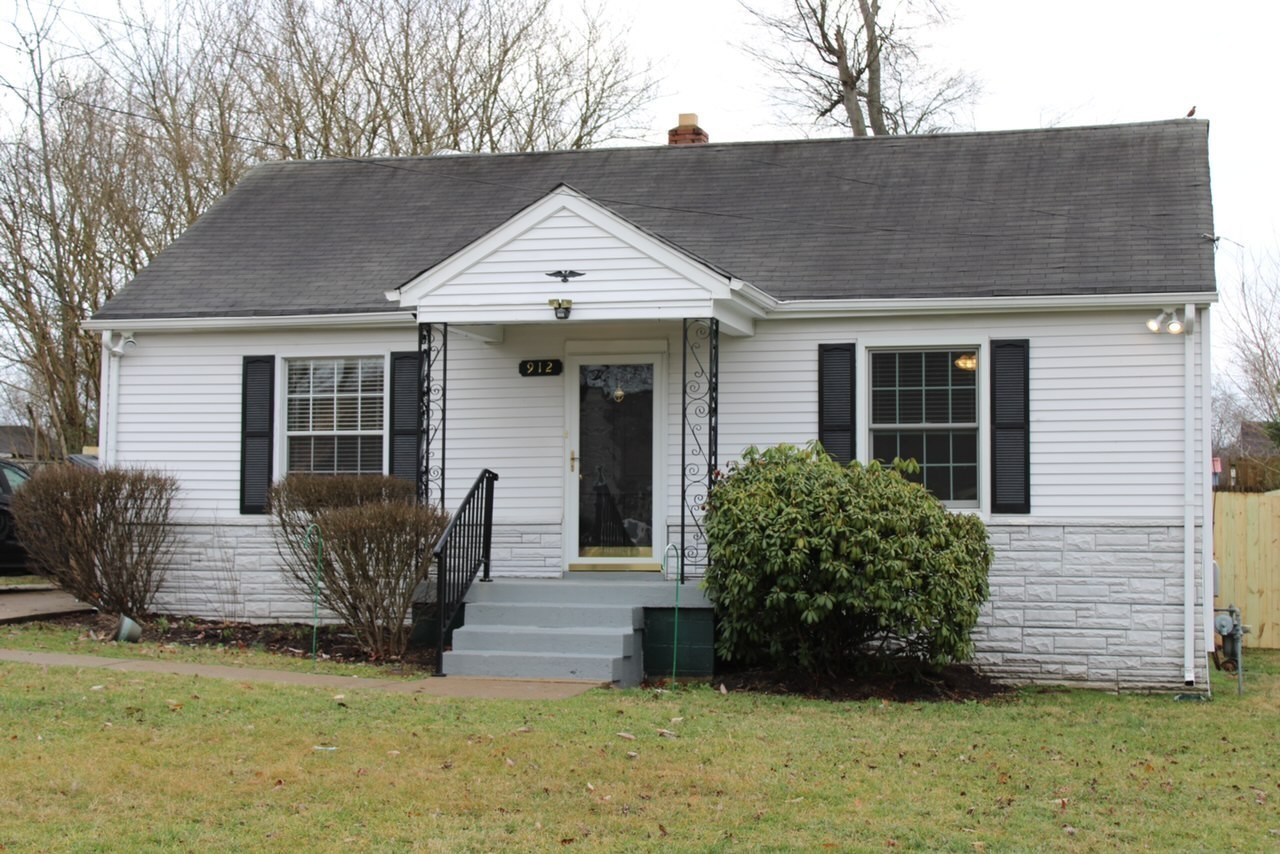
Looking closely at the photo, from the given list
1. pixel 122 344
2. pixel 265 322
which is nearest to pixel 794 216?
pixel 265 322

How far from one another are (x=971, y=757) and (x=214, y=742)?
4065mm

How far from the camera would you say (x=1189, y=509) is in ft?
35.1

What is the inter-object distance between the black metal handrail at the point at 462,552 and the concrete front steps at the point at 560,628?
15cm

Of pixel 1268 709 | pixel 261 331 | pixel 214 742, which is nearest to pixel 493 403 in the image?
pixel 261 331

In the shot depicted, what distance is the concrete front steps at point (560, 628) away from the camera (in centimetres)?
1016

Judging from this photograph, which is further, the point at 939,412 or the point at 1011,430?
the point at 939,412

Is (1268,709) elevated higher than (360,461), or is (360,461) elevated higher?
(360,461)

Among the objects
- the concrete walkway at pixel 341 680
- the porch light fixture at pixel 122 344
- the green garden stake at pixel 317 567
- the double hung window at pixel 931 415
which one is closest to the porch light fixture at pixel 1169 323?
the double hung window at pixel 931 415

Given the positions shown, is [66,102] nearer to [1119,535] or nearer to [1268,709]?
[1119,535]

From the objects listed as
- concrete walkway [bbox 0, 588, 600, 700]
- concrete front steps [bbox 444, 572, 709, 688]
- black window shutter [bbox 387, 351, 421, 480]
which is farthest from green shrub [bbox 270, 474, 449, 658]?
concrete walkway [bbox 0, 588, 600, 700]

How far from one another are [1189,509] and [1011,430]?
4.87 ft

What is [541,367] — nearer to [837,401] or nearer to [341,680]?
[837,401]

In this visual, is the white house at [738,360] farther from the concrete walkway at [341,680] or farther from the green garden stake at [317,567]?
the concrete walkway at [341,680]

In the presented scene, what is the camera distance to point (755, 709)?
893 centimetres
